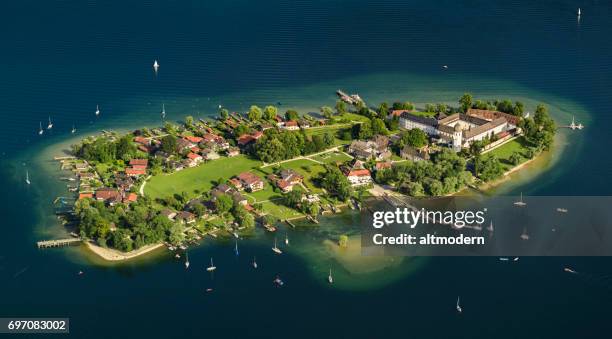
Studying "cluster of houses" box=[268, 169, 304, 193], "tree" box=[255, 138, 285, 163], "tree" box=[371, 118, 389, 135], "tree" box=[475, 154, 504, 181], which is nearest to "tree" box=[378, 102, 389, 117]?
"tree" box=[371, 118, 389, 135]

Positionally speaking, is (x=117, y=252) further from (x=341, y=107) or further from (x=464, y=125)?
(x=464, y=125)

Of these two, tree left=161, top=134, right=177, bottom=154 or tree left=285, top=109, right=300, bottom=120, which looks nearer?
tree left=161, top=134, right=177, bottom=154

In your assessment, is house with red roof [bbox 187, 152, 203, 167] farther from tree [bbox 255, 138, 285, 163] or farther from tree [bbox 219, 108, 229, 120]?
tree [bbox 219, 108, 229, 120]

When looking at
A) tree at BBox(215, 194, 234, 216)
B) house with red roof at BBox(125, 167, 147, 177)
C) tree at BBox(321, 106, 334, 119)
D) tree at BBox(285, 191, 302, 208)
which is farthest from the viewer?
tree at BBox(321, 106, 334, 119)

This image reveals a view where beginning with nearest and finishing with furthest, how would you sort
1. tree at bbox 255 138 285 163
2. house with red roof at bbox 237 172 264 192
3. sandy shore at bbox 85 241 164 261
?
sandy shore at bbox 85 241 164 261 → house with red roof at bbox 237 172 264 192 → tree at bbox 255 138 285 163

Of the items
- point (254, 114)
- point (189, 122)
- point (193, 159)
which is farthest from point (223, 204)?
point (254, 114)

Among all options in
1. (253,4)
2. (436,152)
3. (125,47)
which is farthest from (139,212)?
(253,4)

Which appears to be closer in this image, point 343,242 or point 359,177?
point 343,242

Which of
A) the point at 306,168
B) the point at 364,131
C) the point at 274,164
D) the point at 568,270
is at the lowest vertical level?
the point at 568,270
